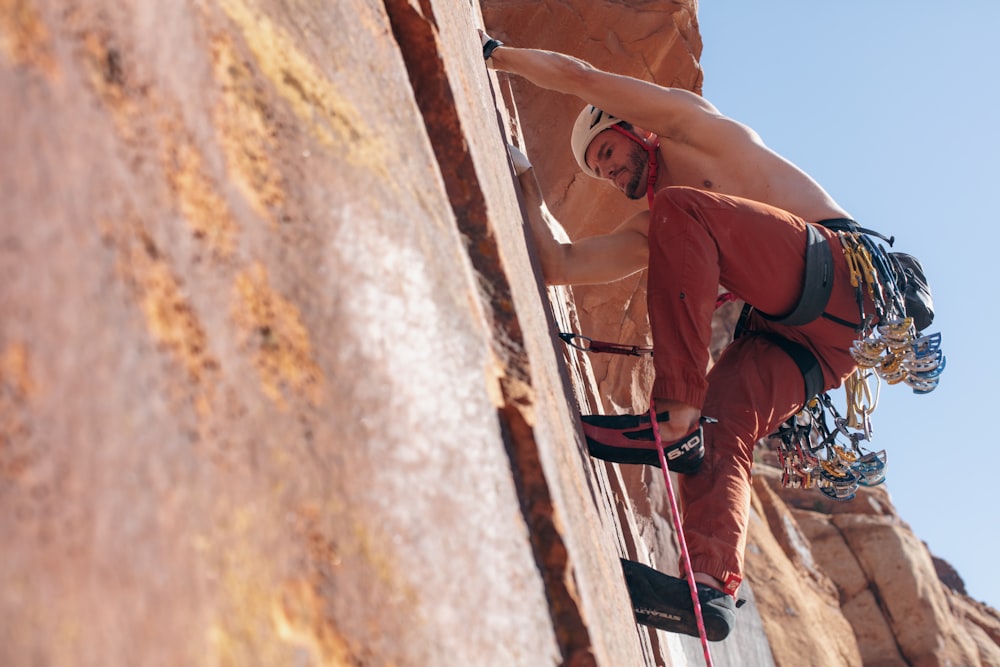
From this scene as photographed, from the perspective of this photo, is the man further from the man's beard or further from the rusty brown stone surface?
the rusty brown stone surface

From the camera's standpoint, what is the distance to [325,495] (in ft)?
2.76

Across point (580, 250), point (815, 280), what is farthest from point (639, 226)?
point (815, 280)

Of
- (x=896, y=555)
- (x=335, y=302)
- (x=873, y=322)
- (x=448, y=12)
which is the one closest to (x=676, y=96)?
(x=873, y=322)

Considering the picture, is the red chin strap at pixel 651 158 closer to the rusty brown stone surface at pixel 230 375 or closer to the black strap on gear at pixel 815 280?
the black strap on gear at pixel 815 280

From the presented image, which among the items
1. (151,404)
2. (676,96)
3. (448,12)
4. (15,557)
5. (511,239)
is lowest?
(15,557)

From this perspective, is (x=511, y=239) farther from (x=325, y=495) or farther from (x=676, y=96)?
(x=676, y=96)

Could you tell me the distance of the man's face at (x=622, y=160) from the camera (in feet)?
10.8

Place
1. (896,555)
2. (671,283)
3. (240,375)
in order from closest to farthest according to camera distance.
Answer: (240,375) → (671,283) → (896,555)

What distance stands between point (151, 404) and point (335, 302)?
28 cm

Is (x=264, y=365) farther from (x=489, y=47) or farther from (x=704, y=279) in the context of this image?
Result: (x=489, y=47)

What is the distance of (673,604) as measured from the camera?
223 cm

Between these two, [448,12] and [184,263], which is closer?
[184,263]

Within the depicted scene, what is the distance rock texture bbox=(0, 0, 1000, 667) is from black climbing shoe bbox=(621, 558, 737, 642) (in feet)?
2.35

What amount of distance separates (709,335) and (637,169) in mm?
1100
